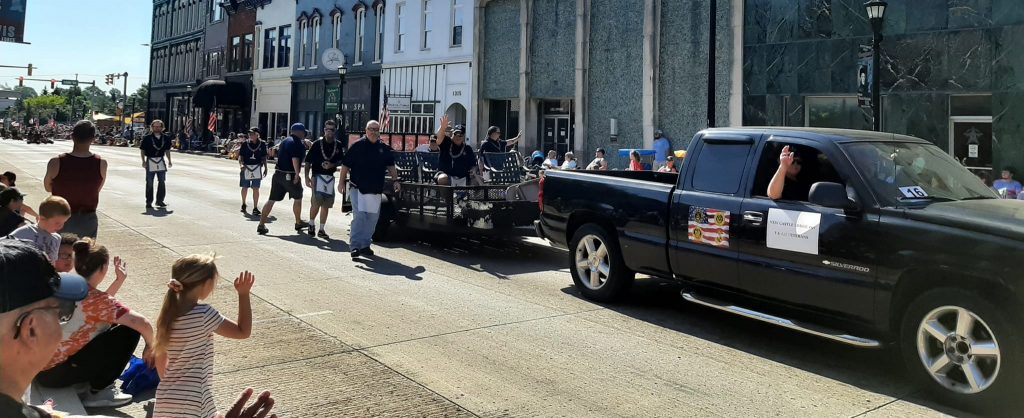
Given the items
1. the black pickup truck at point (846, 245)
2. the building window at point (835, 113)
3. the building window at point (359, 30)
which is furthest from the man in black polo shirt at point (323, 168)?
the building window at point (359, 30)

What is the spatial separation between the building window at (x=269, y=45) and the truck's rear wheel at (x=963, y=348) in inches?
1720

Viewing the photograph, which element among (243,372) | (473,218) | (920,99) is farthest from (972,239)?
(920,99)

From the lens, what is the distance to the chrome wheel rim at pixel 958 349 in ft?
15.3

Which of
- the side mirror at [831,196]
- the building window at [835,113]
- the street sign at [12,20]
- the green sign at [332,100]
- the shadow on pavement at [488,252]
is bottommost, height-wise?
the shadow on pavement at [488,252]

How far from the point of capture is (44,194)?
1769cm

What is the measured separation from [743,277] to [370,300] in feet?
12.2

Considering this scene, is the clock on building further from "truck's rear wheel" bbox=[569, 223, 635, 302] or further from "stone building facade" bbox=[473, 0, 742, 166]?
"truck's rear wheel" bbox=[569, 223, 635, 302]

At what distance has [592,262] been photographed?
7.83 m

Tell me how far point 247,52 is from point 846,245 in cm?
4791

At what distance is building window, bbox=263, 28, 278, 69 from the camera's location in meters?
44.3

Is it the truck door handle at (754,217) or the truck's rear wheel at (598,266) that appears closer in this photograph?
the truck door handle at (754,217)

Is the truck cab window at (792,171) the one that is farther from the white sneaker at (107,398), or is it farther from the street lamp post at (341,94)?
the street lamp post at (341,94)

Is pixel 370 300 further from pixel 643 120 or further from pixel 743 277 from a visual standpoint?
pixel 643 120

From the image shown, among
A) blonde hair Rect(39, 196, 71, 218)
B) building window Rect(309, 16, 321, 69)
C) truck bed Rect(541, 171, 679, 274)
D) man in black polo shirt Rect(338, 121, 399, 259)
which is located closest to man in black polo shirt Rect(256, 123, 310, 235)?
man in black polo shirt Rect(338, 121, 399, 259)
